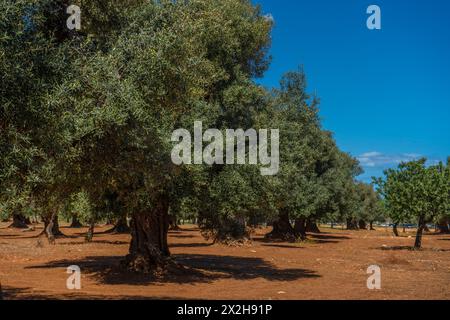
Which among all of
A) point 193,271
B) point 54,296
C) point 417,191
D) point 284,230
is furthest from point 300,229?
point 54,296

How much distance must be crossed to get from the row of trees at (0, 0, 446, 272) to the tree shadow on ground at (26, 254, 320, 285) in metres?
1.06

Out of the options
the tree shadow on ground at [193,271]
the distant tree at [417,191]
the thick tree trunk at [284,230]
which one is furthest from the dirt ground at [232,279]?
the thick tree trunk at [284,230]

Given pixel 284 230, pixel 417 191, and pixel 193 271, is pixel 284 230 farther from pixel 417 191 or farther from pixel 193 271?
pixel 193 271

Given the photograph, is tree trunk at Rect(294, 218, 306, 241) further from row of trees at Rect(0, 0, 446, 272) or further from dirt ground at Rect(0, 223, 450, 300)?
row of trees at Rect(0, 0, 446, 272)

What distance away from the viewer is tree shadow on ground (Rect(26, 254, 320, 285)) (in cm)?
2325

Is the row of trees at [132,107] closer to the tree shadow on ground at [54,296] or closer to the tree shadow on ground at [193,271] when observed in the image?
the tree shadow on ground at [193,271]

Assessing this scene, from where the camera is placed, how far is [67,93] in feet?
41.9

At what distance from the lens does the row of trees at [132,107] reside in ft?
39.2

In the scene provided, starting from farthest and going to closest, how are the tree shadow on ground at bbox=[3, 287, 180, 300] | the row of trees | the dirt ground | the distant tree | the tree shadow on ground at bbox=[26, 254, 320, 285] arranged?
the distant tree, the tree shadow on ground at bbox=[26, 254, 320, 285], the dirt ground, the tree shadow on ground at bbox=[3, 287, 180, 300], the row of trees

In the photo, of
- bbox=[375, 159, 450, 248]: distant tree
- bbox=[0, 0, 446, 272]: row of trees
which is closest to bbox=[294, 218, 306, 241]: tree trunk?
bbox=[375, 159, 450, 248]: distant tree

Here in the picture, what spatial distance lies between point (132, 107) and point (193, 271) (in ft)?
44.4

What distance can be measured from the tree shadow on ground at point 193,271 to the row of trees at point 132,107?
3.47 feet
